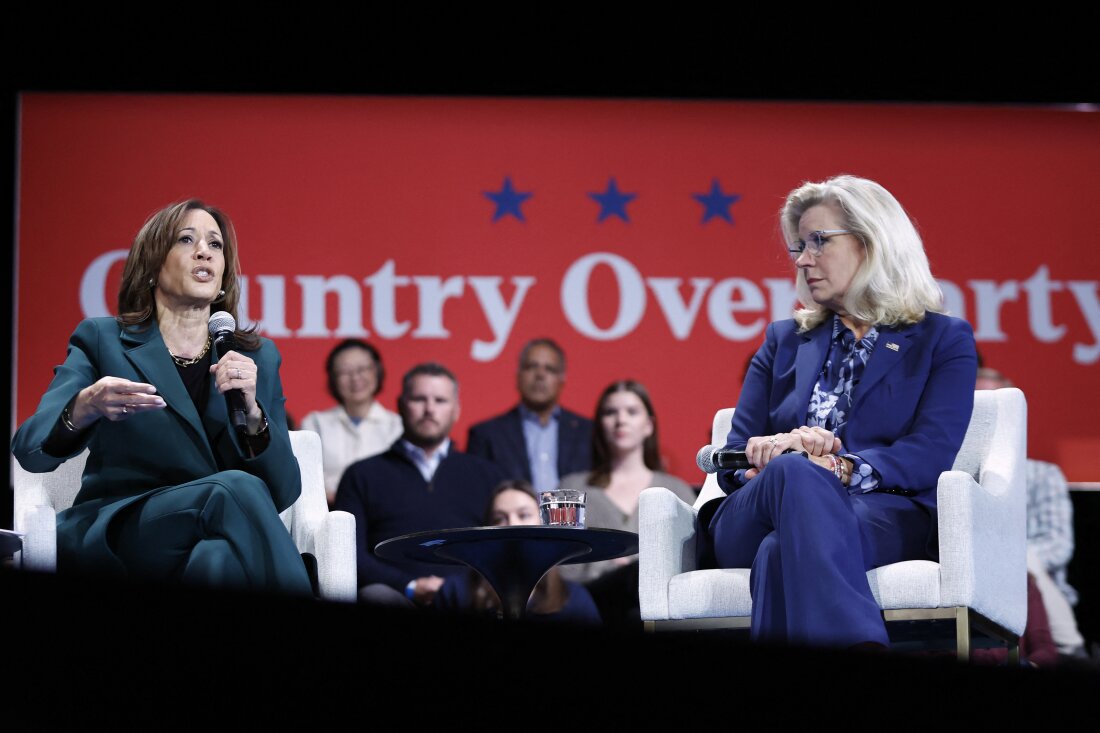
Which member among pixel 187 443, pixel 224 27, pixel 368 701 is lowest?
pixel 368 701

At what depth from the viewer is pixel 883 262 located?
3.10 meters

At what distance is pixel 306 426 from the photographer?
217 inches

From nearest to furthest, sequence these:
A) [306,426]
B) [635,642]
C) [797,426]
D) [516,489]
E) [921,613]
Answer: [635,642] < [921,613] < [797,426] < [516,489] < [306,426]

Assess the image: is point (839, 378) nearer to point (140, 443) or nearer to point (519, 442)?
point (140, 443)

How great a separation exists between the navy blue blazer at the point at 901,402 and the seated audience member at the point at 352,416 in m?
2.47

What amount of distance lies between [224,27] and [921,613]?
3905 mm

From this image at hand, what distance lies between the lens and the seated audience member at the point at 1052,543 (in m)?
4.97

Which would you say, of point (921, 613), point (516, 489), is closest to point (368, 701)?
point (921, 613)

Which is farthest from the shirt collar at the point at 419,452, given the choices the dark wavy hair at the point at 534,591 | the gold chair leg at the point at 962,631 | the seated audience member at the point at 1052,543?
the gold chair leg at the point at 962,631

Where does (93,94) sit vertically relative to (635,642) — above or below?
above

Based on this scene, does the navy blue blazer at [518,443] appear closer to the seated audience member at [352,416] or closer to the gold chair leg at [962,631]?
the seated audience member at [352,416]

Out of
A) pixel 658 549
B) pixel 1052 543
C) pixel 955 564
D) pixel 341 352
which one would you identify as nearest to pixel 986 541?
pixel 955 564

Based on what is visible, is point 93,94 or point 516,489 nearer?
point 516,489

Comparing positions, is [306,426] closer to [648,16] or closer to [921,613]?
[648,16]
